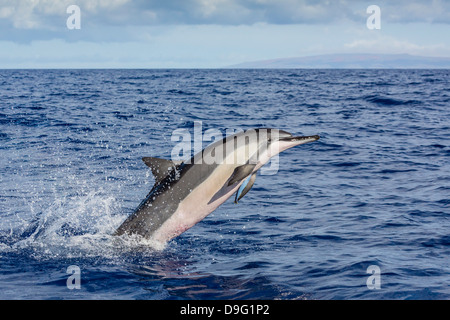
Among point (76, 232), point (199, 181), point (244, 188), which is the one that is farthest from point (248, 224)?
point (76, 232)

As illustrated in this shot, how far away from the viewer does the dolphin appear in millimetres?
8531

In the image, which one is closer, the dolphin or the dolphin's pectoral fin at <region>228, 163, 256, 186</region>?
the dolphin's pectoral fin at <region>228, 163, 256, 186</region>

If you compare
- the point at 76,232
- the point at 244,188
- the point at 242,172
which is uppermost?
the point at 242,172

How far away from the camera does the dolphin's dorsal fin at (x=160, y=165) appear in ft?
28.3

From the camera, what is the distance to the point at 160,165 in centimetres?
870

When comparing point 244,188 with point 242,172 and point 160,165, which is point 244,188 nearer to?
point 242,172

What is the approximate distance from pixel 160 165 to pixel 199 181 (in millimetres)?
745

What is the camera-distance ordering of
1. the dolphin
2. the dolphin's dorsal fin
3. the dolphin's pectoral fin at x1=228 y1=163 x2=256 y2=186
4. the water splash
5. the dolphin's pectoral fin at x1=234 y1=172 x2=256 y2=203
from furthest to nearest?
the water splash → the dolphin's dorsal fin → the dolphin → the dolphin's pectoral fin at x1=234 y1=172 x2=256 y2=203 → the dolphin's pectoral fin at x1=228 y1=163 x2=256 y2=186

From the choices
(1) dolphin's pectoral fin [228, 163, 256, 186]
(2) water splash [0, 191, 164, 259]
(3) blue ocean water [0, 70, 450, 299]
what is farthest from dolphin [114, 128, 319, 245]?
(3) blue ocean water [0, 70, 450, 299]

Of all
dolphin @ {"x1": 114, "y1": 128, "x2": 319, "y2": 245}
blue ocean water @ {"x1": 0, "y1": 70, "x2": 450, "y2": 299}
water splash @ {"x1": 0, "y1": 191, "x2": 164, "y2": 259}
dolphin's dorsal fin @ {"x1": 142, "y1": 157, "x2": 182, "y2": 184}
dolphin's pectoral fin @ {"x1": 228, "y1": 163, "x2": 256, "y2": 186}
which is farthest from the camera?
water splash @ {"x1": 0, "y1": 191, "x2": 164, "y2": 259}

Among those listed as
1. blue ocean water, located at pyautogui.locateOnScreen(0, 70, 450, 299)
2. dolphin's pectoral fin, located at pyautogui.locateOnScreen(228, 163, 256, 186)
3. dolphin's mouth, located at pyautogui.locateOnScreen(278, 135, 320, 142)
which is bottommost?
blue ocean water, located at pyautogui.locateOnScreen(0, 70, 450, 299)

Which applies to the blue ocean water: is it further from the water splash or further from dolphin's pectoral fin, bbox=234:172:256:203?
dolphin's pectoral fin, bbox=234:172:256:203
